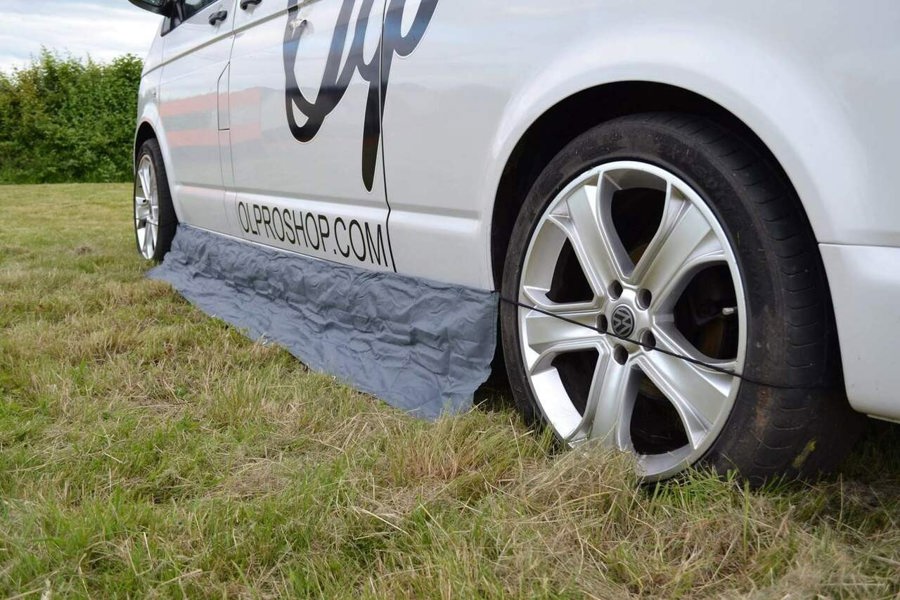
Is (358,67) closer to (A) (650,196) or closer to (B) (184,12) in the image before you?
(A) (650,196)

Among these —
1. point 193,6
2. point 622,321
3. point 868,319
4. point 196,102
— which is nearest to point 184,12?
point 193,6

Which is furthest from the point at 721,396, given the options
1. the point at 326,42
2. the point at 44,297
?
the point at 44,297

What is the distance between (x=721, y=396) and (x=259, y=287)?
8.27ft

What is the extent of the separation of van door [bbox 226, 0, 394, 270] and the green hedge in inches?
595

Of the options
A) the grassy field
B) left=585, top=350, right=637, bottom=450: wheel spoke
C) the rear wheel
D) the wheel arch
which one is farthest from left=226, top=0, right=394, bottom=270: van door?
the rear wheel

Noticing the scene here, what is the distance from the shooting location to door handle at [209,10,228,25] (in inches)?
154

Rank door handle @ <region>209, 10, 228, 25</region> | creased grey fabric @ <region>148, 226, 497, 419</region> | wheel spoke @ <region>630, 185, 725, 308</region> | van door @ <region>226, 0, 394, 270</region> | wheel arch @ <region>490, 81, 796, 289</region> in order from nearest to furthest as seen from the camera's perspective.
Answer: wheel spoke @ <region>630, 185, 725, 308</region>
wheel arch @ <region>490, 81, 796, 289</region>
creased grey fabric @ <region>148, 226, 497, 419</region>
van door @ <region>226, 0, 394, 270</region>
door handle @ <region>209, 10, 228, 25</region>

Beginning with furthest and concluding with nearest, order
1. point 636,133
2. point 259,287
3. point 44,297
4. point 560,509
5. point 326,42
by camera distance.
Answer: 1. point 44,297
2. point 259,287
3. point 326,42
4. point 636,133
5. point 560,509

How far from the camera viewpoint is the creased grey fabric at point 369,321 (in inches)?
92.8

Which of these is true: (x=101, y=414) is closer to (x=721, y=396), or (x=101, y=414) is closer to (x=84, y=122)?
(x=721, y=396)

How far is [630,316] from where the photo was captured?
1.80m

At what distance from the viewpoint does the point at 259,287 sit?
371 centimetres

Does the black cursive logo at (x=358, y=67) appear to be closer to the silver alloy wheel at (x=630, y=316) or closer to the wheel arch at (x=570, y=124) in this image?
the wheel arch at (x=570, y=124)

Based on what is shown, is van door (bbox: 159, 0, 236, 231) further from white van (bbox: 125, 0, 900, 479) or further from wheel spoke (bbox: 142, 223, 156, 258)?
white van (bbox: 125, 0, 900, 479)
